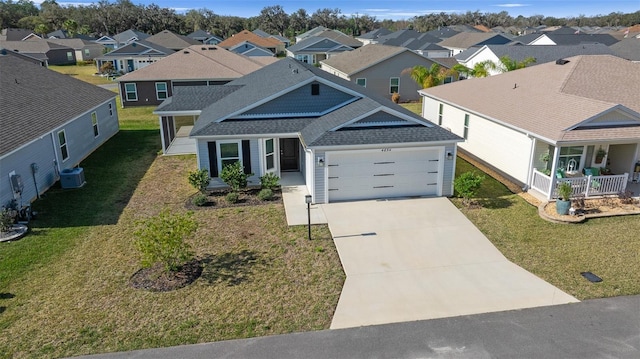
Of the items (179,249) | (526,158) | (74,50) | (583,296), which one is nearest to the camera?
(583,296)

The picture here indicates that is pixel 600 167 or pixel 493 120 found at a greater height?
pixel 493 120

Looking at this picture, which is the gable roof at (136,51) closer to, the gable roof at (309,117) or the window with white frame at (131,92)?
the window with white frame at (131,92)

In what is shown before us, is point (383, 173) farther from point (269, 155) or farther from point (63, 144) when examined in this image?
point (63, 144)

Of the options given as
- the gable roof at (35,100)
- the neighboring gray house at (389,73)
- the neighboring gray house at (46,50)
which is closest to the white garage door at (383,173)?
the gable roof at (35,100)

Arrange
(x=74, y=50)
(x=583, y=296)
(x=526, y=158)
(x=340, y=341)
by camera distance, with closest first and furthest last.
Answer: (x=340, y=341) → (x=583, y=296) → (x=526, y=158) → (x=74, y=50)

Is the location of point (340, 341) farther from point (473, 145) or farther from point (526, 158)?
point (473, 145)

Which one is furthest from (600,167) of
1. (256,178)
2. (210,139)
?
(210,139)
